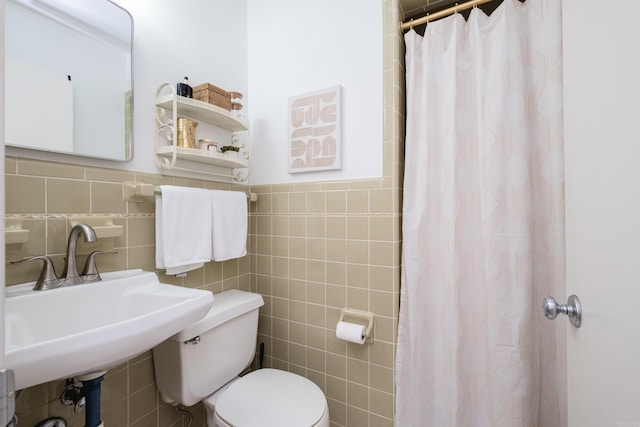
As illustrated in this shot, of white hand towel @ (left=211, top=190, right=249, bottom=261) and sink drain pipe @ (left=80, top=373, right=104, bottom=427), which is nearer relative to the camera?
sink drain pipe @ (left=80, top=373, right=104, bottom=427)

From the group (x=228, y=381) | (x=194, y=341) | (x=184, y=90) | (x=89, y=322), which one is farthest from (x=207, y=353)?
(x=184, y=90)

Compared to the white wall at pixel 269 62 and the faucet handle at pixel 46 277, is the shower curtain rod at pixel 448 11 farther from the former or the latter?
the faucet handle at pixel 46 277

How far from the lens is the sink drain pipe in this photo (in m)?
0.87

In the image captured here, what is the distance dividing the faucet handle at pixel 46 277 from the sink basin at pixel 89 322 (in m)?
0.03

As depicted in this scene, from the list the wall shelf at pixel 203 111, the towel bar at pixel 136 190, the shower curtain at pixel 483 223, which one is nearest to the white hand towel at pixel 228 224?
the towel bar at pixel 136 190

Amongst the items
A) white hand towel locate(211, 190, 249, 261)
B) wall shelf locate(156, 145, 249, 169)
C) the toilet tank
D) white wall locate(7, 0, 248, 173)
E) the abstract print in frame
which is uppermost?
white wall locate(7, 0, 248, 173)

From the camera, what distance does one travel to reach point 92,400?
880 mm

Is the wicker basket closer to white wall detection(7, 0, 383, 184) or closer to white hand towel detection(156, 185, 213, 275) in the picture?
white wall detection(7, 0, 383, 184)

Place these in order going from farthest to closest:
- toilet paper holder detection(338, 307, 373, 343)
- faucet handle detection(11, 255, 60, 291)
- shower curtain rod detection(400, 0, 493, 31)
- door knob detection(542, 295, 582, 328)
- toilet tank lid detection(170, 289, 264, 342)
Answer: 1. toilet paper holder detection(338, 307, 373, 343)
2. shower curtain rod detection(400, 0, 493, 31)
3. toilet tank lid detection(170, 289, 264, 342)
4. faucet handle detection(11, 255, 60, 291)
5. door knob detection(542, 295, 582, 328)

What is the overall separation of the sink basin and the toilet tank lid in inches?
6.8

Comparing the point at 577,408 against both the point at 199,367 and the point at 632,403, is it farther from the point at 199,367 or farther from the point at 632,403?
the point at 199,367

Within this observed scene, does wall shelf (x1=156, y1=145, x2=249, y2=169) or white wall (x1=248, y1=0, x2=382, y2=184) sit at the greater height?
white wall (x1=248, y1=0, x2=382, y2=184)

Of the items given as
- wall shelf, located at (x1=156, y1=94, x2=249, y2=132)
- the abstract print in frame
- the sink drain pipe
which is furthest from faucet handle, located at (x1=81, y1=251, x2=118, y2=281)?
the abstract print in frame

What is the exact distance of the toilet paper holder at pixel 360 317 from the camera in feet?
4.24
